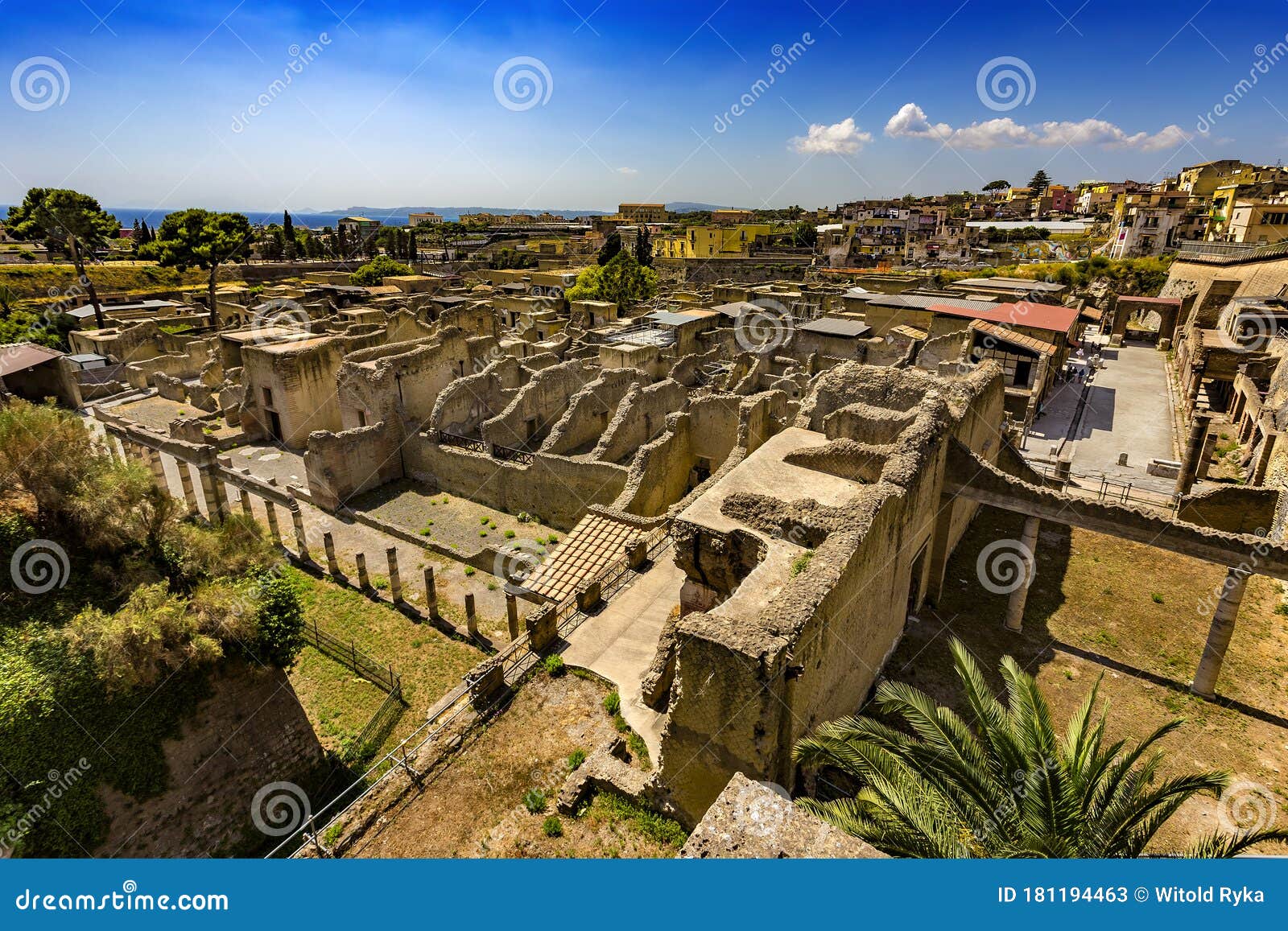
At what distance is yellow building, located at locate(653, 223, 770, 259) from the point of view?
98312 mm

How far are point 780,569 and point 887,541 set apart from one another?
2.55 metres

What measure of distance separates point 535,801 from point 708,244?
9908 centimetres

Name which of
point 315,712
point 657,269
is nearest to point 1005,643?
point 315,712

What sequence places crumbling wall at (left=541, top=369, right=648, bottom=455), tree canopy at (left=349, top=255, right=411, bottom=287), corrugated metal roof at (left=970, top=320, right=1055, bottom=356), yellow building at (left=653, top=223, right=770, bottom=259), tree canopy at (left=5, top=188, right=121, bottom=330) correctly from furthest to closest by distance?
yellow building at (left=653, top=223, right=770, bottom=259)
tree canopy at (left=349, top=255, right=411, bottom=287)
tree canopy at (left=5, top=188, right=121, bottom=330)
corrugated metal roof at (left=970, top=320, right=1055, bottom=356)
crumbling wall at (left=541, top=369, right=648, bottom=455)

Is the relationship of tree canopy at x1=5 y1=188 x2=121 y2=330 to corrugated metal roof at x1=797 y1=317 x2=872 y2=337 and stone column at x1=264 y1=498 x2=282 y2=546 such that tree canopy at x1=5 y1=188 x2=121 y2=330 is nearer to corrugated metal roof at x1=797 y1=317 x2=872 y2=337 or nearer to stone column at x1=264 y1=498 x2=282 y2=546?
stone column at x1=264 y1=498 x2=282 y2=546

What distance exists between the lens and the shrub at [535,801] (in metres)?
9.36

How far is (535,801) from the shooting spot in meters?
9.39

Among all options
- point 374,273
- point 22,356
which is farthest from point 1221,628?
point 374,273

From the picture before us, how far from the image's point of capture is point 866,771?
735 cm

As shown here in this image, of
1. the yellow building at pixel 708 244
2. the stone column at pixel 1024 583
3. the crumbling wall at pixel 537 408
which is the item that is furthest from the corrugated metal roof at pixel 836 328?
the yellow building at pixel 708 244

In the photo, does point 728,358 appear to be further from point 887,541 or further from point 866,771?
point 866,771

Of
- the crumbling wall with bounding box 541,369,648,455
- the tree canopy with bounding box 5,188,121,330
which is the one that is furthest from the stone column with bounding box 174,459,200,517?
the tree canopy with bounding box 5,188,121,330

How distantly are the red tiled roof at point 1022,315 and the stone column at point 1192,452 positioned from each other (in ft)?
43.4

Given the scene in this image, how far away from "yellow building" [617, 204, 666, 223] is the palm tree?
155511 millimetres
